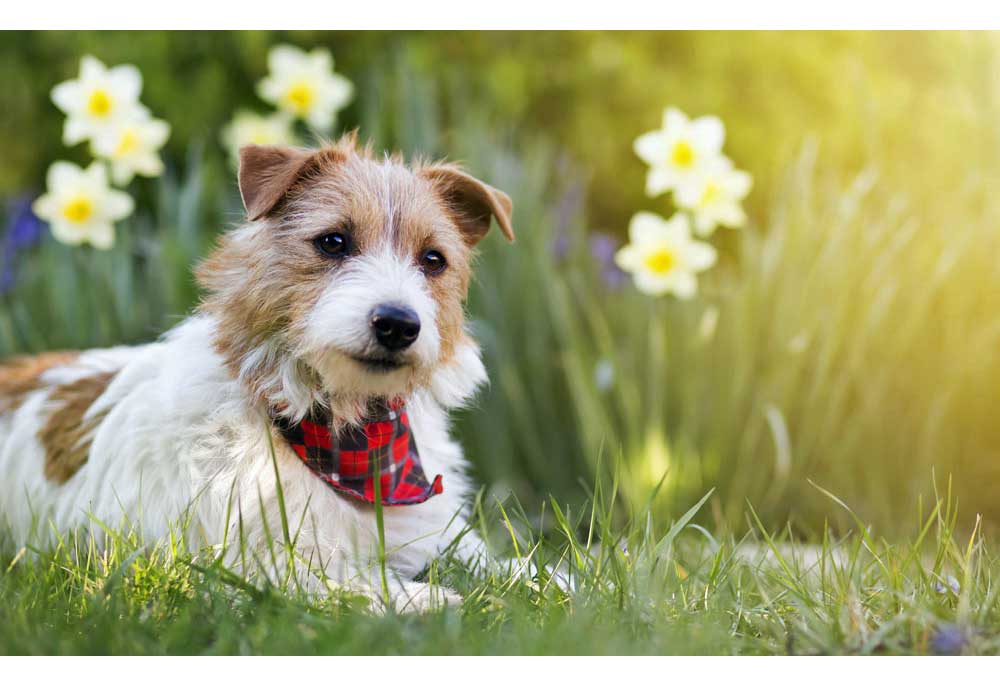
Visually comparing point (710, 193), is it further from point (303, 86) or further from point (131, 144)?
point (131, 144)

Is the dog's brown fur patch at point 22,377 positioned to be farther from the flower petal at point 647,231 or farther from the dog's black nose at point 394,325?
the flower petal at point 647,231

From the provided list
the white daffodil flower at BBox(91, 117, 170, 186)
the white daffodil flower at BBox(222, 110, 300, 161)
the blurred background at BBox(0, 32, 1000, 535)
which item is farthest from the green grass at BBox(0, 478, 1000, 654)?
the white daffodil flower at BBox(222, 110, 300, 161)

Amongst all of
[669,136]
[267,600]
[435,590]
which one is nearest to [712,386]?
[669,136]

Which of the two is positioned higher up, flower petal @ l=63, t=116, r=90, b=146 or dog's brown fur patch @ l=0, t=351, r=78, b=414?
→ flower petal @ l=63, t=116, r=90, b=146

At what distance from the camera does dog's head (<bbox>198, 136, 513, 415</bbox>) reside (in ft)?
9.36

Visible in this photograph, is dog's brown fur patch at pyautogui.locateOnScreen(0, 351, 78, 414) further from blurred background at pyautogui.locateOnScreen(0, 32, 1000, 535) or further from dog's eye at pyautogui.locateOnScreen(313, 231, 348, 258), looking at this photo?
dog's eye at pyautogui.locateOnScreen(313, 231, 348, 258)

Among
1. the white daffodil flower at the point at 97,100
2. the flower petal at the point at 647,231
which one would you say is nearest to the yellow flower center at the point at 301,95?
the white daffodil flower at the point at 97,100

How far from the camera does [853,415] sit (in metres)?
4.96

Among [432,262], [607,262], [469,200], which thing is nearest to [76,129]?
[469,200]

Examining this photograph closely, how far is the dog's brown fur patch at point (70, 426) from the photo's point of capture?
3.38 metres

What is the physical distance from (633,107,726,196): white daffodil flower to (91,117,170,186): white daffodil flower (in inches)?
84.4

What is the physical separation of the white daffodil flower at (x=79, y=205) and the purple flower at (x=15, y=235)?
87 centimetres
